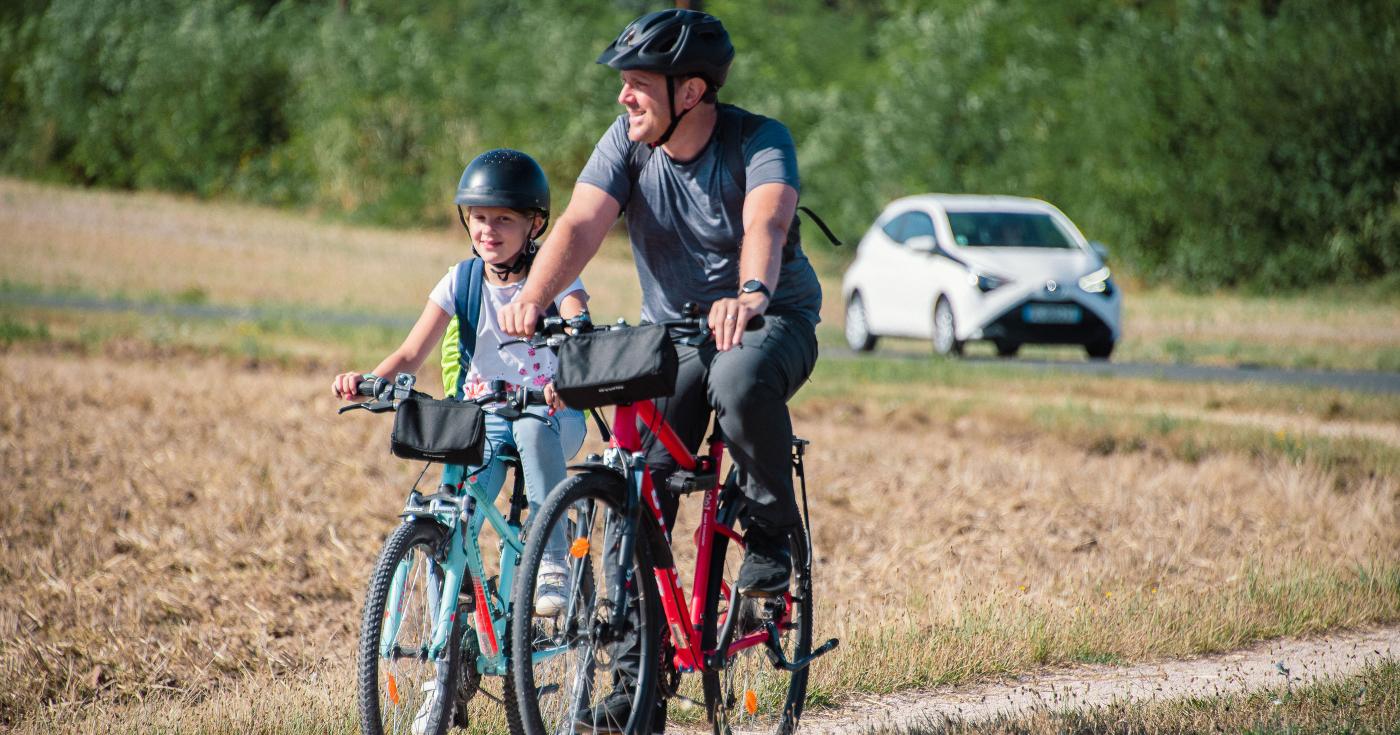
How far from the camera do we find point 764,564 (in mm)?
5043

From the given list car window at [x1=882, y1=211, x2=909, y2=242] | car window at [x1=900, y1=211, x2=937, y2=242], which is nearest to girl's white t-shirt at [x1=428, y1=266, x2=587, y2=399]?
car window at [x1=900, y1=211, x2=937, y2=242]

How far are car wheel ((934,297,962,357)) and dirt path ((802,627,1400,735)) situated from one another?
1233 cm

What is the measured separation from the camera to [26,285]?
27656mm

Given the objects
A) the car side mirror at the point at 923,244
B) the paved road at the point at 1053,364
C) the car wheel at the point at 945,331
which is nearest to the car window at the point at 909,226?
the car side mirror at the point at 923,244

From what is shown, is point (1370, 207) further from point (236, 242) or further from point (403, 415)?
point (403, 415)

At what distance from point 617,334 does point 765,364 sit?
0.45 m

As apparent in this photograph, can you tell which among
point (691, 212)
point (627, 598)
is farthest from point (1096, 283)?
point (627, 598)

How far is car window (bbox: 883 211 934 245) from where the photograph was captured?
788 inches

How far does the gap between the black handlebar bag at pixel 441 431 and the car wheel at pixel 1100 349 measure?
1514 centimetres

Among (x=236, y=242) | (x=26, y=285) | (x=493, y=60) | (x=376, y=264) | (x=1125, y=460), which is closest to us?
(x=1125, y=460)

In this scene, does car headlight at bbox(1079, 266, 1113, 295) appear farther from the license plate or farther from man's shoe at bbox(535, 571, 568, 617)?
man's shoe at bbox(535, 571, 568, 617)

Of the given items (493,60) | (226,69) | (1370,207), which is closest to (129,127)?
(226,69)

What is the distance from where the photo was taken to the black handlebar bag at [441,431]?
15.1 ft

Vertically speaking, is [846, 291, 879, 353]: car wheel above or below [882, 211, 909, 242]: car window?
below
